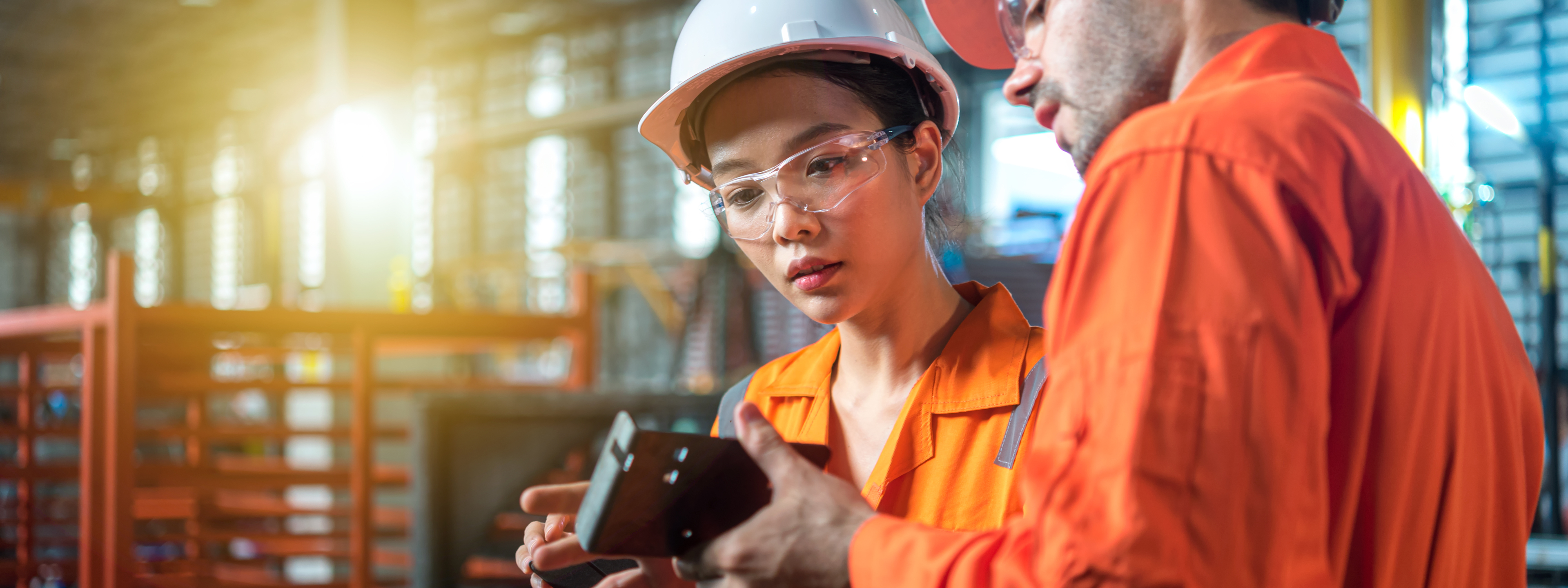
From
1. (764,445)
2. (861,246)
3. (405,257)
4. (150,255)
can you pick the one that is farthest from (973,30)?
(150,255)

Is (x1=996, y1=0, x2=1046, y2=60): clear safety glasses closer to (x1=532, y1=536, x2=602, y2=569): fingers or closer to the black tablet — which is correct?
the black tablet

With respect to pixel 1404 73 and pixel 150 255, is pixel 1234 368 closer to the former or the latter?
pixel 1404 73

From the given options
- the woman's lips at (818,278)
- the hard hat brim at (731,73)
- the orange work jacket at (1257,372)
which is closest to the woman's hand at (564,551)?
the orange work jacket at (1257,372)

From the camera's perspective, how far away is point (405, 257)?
906 cm

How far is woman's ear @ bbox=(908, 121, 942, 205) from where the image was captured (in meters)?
1.70

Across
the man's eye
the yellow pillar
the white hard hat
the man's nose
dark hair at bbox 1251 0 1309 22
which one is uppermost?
the yellow pillar

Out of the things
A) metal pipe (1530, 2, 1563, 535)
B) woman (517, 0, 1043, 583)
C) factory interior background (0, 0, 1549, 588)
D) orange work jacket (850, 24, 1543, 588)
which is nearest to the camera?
orange work jacket (850, 24, 1543, 588)

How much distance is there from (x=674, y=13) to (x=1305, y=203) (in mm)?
15090

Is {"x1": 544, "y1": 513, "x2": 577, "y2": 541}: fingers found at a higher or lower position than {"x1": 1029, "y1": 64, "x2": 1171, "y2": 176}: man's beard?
lower

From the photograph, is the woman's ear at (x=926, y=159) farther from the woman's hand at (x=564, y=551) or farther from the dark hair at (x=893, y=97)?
the woman's hand at (x=564, y=551)

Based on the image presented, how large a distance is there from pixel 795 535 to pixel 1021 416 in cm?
54

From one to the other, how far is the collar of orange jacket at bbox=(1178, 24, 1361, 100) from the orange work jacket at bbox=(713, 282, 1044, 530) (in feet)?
1.98

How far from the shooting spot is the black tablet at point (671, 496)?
1.06 metres

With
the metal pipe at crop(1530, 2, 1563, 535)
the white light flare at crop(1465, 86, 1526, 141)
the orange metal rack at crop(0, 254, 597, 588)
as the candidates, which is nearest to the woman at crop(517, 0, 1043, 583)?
the orange metal rack at crop(0, 254, 597, 588)
